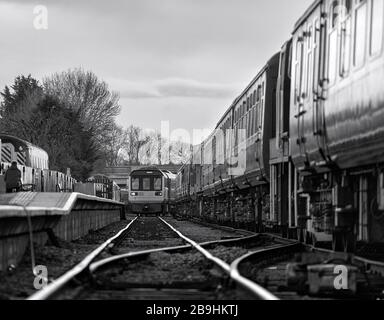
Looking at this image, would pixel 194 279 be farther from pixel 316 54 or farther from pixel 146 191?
pixel 146 191

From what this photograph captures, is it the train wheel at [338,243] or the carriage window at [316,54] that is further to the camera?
the train wheel at [338,243]

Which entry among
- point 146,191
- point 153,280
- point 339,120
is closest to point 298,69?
point 339,120

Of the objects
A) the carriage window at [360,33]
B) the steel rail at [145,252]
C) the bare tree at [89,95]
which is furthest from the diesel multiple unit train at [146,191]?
the carriage window at [360,33]

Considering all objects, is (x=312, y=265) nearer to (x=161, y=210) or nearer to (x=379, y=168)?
(x=379, y=168)

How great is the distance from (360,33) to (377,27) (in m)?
0.74

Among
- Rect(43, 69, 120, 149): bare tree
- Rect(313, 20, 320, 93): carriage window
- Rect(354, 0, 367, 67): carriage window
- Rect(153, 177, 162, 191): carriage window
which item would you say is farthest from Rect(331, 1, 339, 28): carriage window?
Rect(43, 69, 120, 149): bare tree

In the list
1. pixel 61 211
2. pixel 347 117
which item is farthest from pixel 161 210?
pixel 347 117

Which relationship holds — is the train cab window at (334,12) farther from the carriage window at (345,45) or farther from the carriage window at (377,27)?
the carriage window at (377,27)

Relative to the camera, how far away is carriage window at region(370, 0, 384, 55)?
26.6ft

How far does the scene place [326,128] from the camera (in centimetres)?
1076

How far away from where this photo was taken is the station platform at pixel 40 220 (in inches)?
384

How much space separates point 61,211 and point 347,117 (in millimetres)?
5757

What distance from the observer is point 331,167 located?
1109 cm
